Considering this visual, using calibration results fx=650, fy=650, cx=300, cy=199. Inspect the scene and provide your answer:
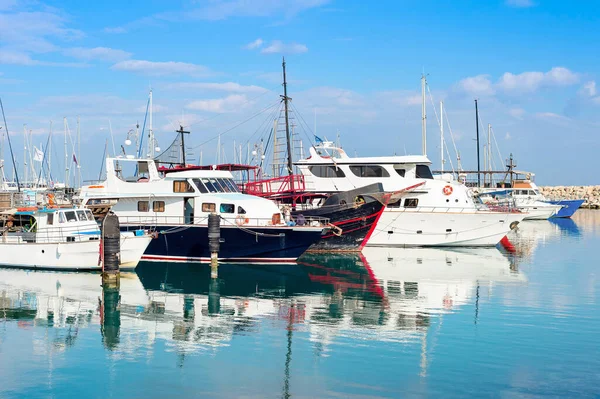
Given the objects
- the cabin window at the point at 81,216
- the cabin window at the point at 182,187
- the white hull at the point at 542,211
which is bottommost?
the cabin window at the point at 81,216

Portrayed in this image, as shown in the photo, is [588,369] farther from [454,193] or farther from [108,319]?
[454,193]

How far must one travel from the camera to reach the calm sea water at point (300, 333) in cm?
1326

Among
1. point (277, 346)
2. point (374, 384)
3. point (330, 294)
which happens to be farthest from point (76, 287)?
point (374, 384)

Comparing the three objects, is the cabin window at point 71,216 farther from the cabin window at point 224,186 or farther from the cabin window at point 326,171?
the cabin window at point 326,171

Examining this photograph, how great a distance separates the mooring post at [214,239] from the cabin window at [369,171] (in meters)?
13.5

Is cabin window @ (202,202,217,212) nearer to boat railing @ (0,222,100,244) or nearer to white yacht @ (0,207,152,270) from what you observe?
white yacht @ (0,207,152,270)

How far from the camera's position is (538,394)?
501 inches

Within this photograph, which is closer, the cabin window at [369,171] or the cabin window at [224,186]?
the cabin window at [224,186]

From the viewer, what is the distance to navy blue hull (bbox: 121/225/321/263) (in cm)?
2894

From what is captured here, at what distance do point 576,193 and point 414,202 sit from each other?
297ft

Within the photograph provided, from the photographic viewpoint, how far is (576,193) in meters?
117

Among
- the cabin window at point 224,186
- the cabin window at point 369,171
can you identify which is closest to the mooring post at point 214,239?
the cabin window at point 224,186

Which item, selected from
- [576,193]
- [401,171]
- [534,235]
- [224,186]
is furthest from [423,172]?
[576,193]

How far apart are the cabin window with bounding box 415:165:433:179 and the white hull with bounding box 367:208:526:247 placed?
2590 mm
